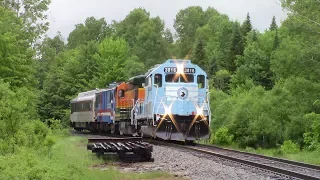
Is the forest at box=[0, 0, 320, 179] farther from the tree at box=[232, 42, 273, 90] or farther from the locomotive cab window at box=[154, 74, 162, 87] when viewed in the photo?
the locomotive cab window at box=[154, 74, 162, 87]

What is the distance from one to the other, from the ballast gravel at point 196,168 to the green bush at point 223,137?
9136 mm

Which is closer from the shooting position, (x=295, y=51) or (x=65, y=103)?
(x=295, y=51)

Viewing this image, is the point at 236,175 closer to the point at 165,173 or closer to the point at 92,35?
the point at 165,173

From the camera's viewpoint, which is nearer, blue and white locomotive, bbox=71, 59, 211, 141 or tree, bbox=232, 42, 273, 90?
blue and white locomotive, bbox=71, 59, 211, 141

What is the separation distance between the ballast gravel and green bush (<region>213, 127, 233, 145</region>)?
914cm

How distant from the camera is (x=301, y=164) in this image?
14055mm

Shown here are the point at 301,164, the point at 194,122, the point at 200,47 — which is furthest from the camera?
the point at 200,47

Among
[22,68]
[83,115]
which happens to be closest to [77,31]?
[83,115]

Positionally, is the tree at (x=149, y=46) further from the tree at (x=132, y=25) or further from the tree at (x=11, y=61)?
the tree at (x=11, y=61)

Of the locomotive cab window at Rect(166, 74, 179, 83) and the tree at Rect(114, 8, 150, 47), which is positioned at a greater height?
the tree at Rect(114, 8, 150, 47)

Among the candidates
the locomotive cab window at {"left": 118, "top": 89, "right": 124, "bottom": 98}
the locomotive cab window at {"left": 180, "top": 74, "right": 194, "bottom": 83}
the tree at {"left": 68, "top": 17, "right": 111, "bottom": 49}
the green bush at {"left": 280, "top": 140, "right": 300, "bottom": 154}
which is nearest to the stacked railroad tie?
the locomotive cab window at {"left": 180, "top": 74, "right": 194, "bottom": 83}

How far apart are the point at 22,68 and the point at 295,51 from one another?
14.0m

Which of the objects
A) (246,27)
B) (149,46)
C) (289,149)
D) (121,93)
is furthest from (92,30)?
(289,149)

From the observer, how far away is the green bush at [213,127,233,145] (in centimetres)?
2517
